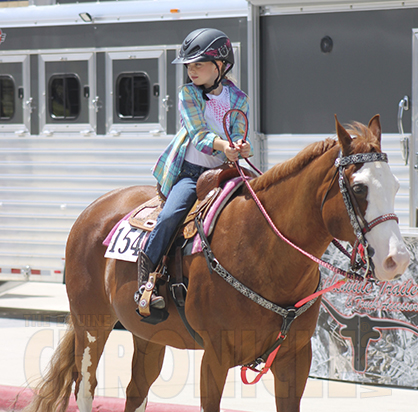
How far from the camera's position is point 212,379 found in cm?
271

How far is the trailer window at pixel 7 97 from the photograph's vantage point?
6.96 metres

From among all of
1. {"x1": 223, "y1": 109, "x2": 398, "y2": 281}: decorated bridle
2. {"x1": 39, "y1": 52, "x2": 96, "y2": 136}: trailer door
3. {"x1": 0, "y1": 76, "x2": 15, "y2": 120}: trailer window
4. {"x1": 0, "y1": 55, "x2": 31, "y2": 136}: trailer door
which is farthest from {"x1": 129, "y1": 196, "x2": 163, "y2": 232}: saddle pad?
{"x1": 0, "y1": 76, "x2": 15, "y2": 120}: trailer window

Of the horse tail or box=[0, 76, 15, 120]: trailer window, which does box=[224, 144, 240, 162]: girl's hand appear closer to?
the horse tail

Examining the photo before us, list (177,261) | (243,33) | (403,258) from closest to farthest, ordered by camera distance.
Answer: (403,258)
(177,261)
(243,33)

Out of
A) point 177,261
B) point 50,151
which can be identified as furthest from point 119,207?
point 50,151

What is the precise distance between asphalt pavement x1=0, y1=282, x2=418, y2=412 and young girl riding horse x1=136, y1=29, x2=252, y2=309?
1.75 meters

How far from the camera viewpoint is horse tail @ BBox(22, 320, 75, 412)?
377 cm

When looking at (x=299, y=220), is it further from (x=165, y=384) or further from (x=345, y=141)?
(x=165, y=384)

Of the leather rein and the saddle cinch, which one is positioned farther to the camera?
the saddle cinch

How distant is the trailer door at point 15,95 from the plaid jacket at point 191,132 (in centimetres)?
413

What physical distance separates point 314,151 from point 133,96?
13.8 ft

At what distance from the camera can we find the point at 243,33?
592 centimetres

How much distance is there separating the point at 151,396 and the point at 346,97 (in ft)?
10.5

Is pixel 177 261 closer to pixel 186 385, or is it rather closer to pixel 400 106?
pixel 186 385
